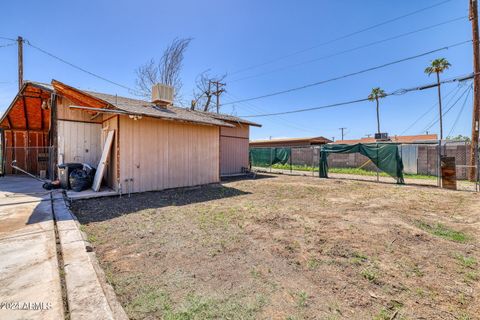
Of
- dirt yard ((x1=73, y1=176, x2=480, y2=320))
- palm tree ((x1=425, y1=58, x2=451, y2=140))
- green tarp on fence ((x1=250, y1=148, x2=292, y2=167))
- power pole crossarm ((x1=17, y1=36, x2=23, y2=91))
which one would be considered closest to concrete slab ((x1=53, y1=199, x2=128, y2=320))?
dirt yard ((x1=73, y1=176, x2=480, y2=320))

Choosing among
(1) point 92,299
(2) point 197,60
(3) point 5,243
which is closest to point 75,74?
(2) point 197,60

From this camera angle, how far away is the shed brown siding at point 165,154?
691 cm

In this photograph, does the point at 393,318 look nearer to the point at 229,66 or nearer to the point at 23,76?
the point at 23,76

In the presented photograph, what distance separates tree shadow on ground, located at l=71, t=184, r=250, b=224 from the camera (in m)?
4.88

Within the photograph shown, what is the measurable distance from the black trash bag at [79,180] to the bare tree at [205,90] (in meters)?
15.2

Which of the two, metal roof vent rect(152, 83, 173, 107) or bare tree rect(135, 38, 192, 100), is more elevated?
bare tree rect(135, 38, 192, 100)

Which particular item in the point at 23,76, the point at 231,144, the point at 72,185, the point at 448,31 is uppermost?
the point at 448,31

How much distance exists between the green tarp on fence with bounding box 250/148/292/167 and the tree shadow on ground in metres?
8.15

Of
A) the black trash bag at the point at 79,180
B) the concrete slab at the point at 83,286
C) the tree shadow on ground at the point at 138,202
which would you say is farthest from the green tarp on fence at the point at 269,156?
the concrete slab at the point at 83,286

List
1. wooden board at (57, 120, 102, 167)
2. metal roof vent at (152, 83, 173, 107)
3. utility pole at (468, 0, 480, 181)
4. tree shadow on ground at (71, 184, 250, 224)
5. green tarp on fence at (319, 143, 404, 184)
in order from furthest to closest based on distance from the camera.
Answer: green tarp on fence at (319, 143, 404, 184) < utility pole at (468, 0, 480, 181) < metal roof vent at (152, 83, 173, 107) < wooden board at (57, 120, 102, 167) < tree shadow on ground at (71, 184, 250, 224)

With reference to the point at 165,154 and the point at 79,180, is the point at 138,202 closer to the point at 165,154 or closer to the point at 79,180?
the point at 165,154

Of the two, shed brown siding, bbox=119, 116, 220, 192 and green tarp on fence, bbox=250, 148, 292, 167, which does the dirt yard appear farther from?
green tarp on fence, bbox=250, 148, 292, 167

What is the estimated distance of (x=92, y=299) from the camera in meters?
1.94

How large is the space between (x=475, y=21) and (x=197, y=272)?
47.8 ft
